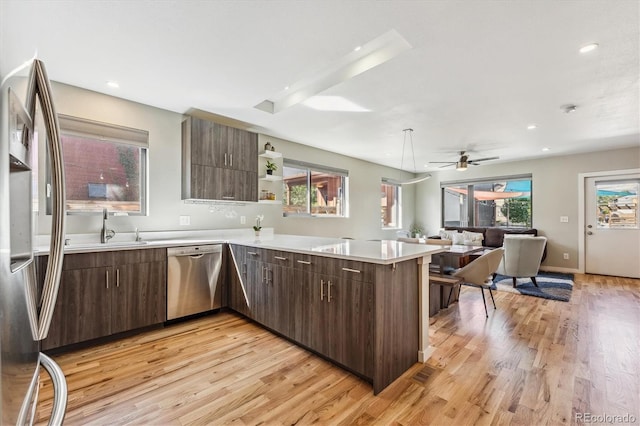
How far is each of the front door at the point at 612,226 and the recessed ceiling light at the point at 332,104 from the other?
5.40m

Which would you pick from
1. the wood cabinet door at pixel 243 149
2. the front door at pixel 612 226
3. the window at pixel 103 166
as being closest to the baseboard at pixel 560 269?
the front door at pixel 612 226

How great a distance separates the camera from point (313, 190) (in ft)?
17.1

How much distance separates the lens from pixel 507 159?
627cm

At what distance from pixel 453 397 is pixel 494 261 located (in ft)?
6.78

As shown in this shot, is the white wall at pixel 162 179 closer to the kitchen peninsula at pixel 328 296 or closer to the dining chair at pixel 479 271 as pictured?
the kitchen peninsula at pixel 328 296

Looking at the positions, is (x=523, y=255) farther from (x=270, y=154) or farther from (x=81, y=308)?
(x=81, y=308)

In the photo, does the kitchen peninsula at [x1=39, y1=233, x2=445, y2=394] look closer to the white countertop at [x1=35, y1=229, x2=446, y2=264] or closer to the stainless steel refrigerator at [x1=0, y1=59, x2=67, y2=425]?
the white countertop at [x1=35, y1=229, x2=446, y2=264]

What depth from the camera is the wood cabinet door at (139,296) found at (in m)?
2.58

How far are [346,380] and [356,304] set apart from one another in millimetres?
563

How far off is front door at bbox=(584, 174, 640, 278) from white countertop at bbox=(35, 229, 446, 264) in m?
5.15

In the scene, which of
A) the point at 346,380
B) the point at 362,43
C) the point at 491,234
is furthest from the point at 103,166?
the point at 491,234

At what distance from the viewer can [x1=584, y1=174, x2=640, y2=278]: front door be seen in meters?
5.13

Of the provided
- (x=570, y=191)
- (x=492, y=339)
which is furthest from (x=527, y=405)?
(x=570, y=191)

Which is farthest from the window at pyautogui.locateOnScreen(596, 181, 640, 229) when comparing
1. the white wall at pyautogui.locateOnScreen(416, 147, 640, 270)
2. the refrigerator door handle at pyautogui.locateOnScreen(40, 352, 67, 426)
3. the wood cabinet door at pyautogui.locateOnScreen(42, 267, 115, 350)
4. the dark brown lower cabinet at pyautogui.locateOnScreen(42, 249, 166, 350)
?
the wood cabinet door at pyautogui.locateOnScreen(42, 267, 115, 350)
